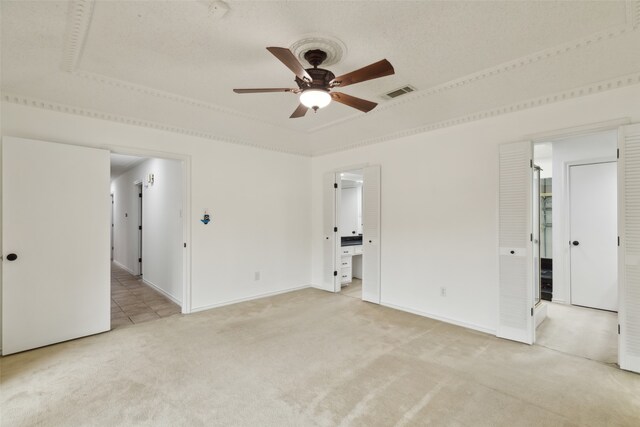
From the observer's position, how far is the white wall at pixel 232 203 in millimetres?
3623

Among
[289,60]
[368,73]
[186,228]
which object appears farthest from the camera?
[186,228]

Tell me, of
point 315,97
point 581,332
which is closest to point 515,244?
point 581,332

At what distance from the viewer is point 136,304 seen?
4691mm

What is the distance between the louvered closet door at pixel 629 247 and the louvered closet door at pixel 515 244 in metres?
0.70

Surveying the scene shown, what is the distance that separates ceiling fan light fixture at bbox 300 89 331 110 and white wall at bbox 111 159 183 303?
2.85m

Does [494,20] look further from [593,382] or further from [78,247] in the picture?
[78,247]

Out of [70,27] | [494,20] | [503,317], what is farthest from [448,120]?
[70,27]

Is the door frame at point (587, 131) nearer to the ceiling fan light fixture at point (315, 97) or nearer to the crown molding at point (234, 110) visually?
the crown molding at point (234, 110)

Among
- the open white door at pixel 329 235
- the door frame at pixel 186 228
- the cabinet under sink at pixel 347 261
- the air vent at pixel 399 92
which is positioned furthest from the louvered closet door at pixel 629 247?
the door frame at pixel 186 228

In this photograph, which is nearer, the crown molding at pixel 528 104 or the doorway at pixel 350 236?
the crown molding at pixel 528 104

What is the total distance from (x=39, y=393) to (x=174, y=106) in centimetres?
299

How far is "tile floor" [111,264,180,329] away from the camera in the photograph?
4062mm

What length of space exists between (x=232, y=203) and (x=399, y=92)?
287cm

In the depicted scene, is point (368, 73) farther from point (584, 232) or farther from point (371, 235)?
point (584, 232)
